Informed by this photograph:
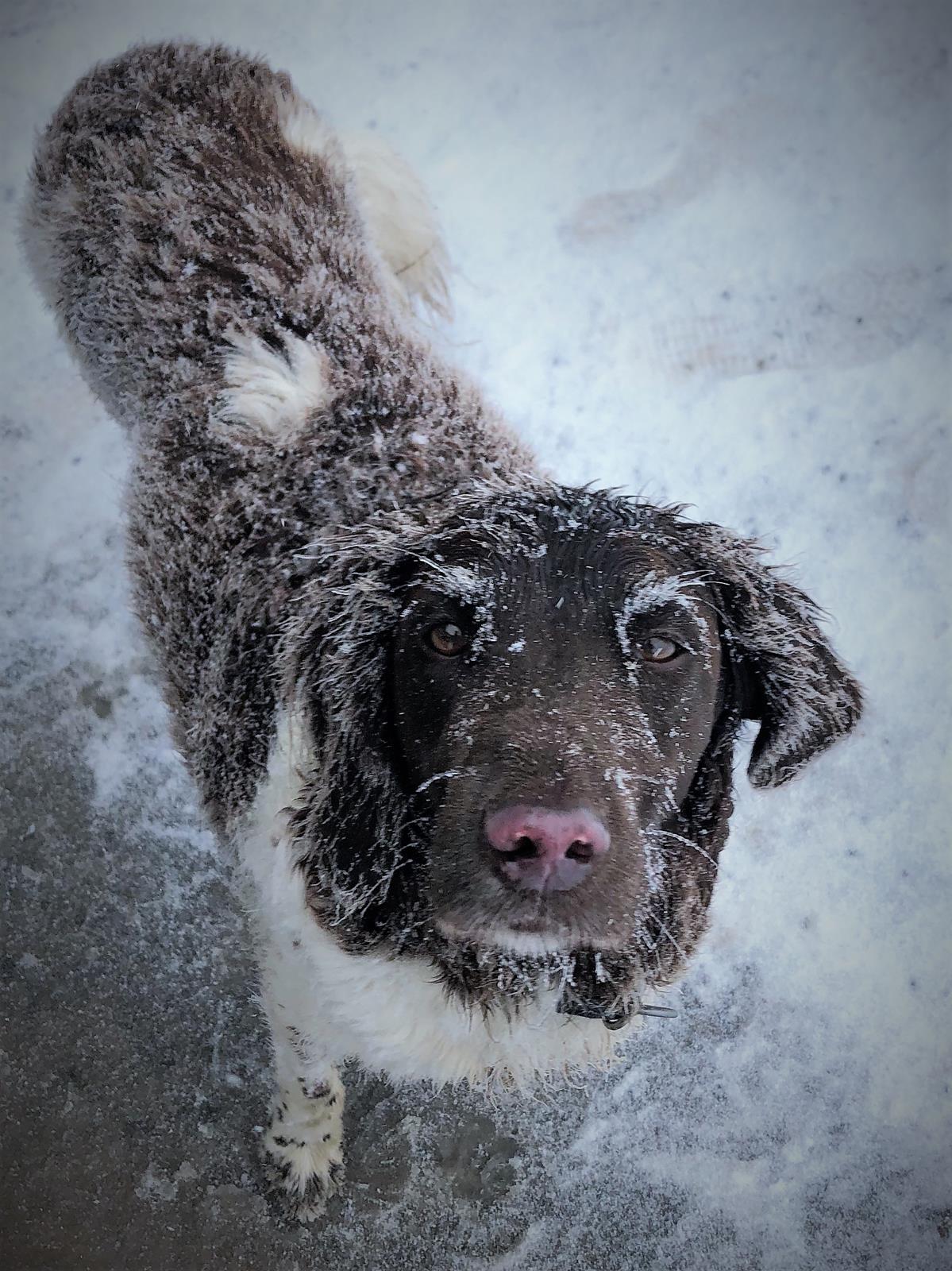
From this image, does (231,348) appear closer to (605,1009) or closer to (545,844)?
(545,844)

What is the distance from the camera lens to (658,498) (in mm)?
1836

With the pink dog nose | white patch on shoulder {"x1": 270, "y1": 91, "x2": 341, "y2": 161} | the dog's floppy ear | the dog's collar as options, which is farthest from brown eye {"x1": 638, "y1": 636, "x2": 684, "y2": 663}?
white patch on shoulder {"x1": 270, "y1": 91, "x2": 341, "y2": 161}

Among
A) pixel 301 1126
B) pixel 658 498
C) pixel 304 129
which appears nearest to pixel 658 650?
pixel 658 498

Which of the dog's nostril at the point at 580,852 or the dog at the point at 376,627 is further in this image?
the dog at the point at 376,627

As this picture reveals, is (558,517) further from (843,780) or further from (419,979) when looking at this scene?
(843,780)

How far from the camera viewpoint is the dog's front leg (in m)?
1.55

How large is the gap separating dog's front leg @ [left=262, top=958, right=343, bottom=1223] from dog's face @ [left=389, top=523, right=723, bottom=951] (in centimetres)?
69

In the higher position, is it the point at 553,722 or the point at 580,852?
the point at 553,722

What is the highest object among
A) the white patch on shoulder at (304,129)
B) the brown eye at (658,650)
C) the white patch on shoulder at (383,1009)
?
the white patch on shoulder at (304,129)

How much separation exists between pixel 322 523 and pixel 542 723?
66cm

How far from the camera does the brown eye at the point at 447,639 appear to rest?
3.51 ft

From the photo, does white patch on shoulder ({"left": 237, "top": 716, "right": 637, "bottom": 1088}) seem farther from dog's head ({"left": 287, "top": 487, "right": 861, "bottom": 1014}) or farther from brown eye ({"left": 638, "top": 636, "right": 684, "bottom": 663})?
brown eye ({"left": 638, "top": 636, "right": 684, "bottom": 663})

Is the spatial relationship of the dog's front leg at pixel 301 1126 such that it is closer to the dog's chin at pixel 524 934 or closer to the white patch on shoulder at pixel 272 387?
the dog's chin at pixel 524 934

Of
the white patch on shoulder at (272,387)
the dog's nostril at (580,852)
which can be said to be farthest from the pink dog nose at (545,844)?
the white patch on shoulder at (272,387)
